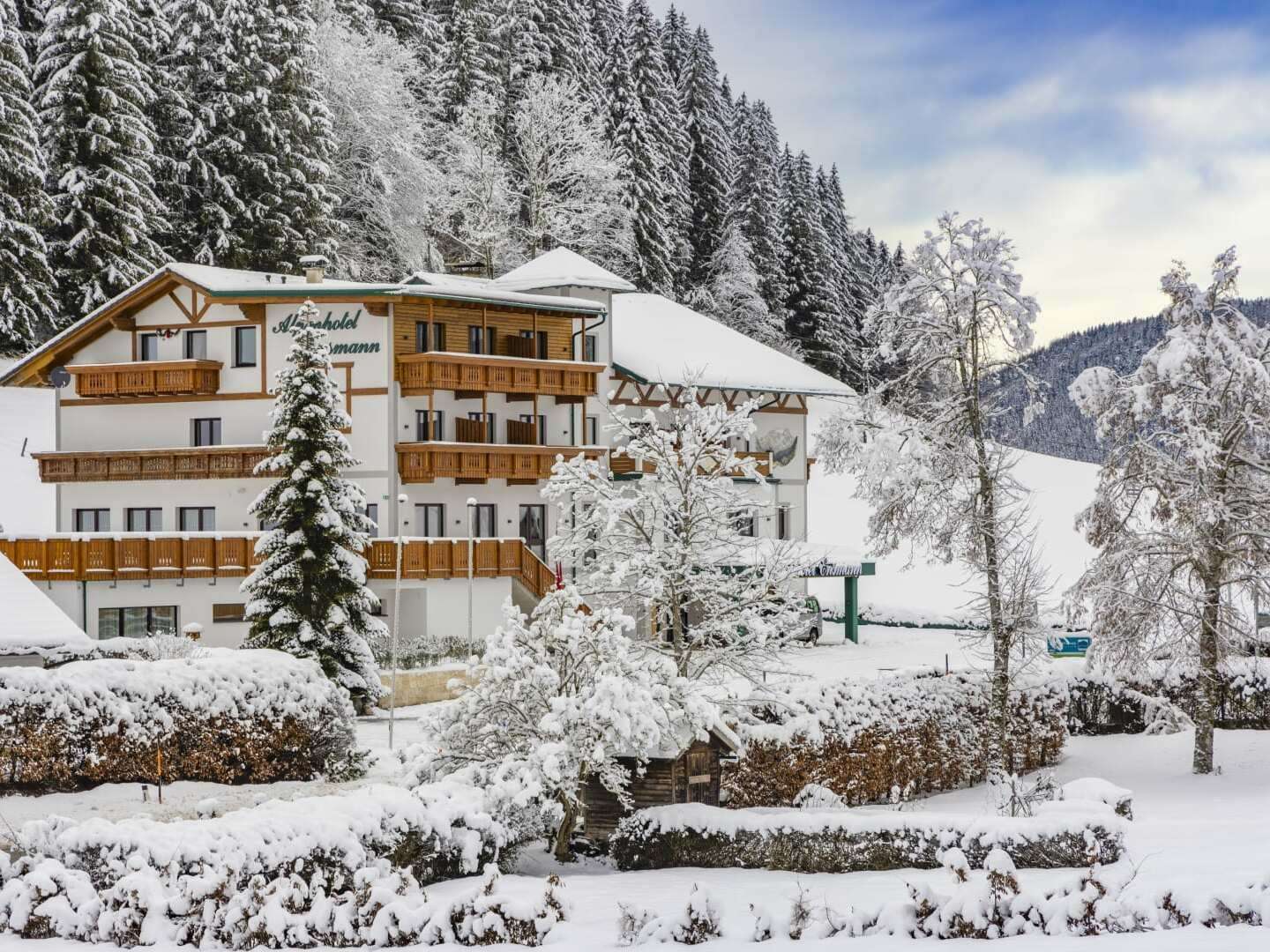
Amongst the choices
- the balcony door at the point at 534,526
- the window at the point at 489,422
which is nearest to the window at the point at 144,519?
the window at the point at 489,422

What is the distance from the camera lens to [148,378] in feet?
150

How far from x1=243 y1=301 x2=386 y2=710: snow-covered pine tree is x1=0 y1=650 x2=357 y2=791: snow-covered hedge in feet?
9.29

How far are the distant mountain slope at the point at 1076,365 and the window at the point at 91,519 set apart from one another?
7775 cm

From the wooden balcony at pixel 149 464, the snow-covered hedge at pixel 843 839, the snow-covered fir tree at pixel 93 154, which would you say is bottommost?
the snow-covered hedge at pixel 843 839

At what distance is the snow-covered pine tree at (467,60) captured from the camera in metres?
83.4

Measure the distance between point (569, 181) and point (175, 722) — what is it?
5605cm

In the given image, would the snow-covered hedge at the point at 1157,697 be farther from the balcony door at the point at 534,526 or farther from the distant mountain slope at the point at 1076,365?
the distant mountain slope at the point at 1076,365

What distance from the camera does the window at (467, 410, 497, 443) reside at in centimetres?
4728

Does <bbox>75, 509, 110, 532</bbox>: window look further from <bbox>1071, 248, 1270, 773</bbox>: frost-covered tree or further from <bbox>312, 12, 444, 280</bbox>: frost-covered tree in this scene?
<bbox>1071, 248, 1270, 773</bbox>: frost-covered tree

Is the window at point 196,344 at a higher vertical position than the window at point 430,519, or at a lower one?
higher

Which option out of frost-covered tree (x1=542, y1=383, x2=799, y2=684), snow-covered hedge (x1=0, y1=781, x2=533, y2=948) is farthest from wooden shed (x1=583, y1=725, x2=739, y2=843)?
snow-covered hedge (x1=0, y1=781, x2=533, y2=948)

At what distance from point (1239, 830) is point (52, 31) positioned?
49.8 metres

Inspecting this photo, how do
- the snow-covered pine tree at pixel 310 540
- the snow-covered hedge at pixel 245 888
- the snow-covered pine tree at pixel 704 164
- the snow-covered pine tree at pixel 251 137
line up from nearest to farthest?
the snow-covered hedge at pixel 245 888
the snow-covered pine tree at pixel 310 540
the snow-covered pine tree at pixel 251 137
the snow-covered pine tree at pixel 704 164

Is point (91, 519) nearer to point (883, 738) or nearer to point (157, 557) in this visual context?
point (157, 557)
